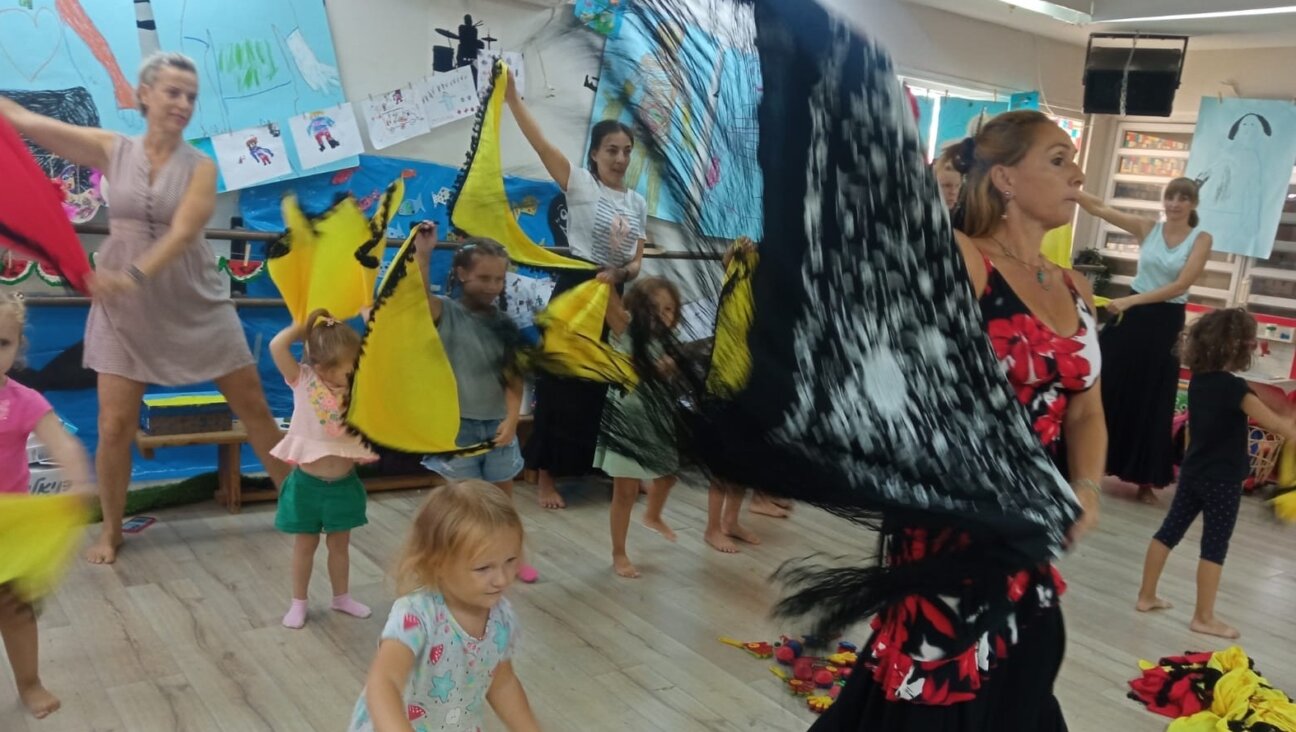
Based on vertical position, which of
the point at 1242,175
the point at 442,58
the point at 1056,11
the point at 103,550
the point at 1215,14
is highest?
the point at 1215,14

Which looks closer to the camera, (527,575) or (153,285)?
Answer: (153,285)

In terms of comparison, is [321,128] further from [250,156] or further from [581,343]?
[581,343]

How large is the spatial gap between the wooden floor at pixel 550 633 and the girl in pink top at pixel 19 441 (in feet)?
0.23

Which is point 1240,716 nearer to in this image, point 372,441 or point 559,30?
point 372,441

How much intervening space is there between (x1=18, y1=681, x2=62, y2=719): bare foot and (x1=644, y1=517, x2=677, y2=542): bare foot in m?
2.01

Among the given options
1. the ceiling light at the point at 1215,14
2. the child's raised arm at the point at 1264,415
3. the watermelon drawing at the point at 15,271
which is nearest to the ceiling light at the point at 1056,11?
the ceiling light at the point at 1215,14

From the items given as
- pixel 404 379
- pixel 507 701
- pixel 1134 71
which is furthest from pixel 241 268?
pixel 1134 71

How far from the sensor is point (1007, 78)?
23.8ft

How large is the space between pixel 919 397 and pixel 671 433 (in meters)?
0.20

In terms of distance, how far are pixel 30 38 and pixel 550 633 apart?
9.51 ft

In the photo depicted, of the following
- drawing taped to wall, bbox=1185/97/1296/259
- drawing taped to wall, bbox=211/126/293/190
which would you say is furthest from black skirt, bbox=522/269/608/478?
drawing taped to wall, bbox=1185/97/1296/259

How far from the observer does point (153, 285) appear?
296 centimetres

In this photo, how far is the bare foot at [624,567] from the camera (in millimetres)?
3416

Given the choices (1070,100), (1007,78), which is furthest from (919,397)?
(1070,100)
